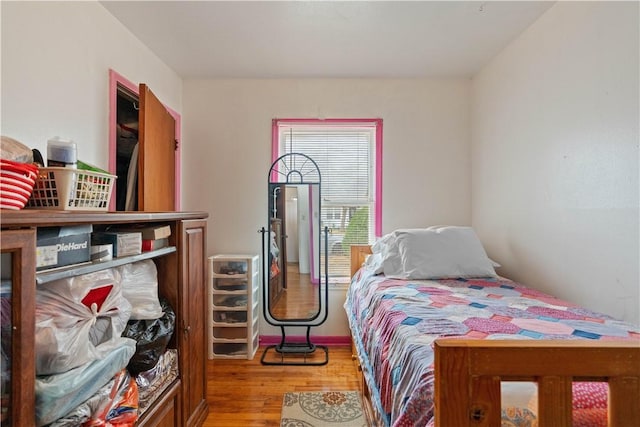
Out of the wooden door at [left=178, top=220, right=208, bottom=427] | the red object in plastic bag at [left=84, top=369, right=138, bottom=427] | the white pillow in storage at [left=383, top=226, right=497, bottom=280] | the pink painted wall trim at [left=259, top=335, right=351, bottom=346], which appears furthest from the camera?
the pink painted wall trim at [left=259, top=335, right=351, bottom=346]

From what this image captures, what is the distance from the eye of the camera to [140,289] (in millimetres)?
1333

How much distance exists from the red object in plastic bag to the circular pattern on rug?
1072 millimetres

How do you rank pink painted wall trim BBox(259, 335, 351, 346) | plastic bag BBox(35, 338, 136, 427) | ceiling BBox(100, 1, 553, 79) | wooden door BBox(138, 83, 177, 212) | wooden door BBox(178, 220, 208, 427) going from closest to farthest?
plastic bag BBox(35, 338, 136, 427) < wooden door BBox(178, 220, 208, 427) < wooden door BBox(138, 83, 177, 212) < ceiling BBox(100, 1, 553, 79) < pink painted wall trim BBox(259, 335, 351, 346)

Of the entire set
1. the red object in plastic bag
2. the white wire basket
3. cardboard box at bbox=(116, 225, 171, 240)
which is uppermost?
the white wire basket

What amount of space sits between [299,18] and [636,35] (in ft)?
5.38

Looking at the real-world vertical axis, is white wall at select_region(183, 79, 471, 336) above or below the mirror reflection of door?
above

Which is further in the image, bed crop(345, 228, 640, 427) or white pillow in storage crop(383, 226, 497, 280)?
white pillow in storage crop(383, 226, 497, 280)

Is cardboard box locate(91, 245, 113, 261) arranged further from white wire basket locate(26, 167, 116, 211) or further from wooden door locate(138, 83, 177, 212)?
wooden door locate(138, 83, 177, 212)

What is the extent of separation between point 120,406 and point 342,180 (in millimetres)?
2263

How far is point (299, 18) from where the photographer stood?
194 centimetres

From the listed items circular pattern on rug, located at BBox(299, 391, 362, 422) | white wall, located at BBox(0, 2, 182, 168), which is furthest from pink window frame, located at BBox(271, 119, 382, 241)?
circular pattern on rug, located at BBox(299, 391, 362, 422)

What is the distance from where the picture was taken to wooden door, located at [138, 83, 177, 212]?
5.64ft

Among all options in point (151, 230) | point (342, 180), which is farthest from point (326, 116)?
point (151, 230)

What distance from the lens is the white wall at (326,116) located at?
2848 millimetres
